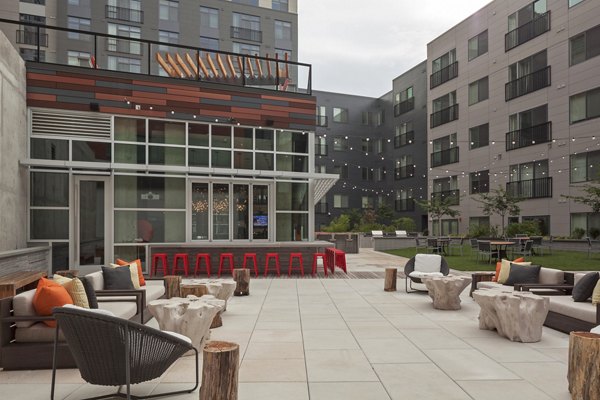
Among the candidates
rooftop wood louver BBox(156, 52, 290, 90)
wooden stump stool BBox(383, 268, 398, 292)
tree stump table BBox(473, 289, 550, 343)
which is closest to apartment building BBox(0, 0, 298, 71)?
rooftop wood louver BBox(156, 52, 290, 90)

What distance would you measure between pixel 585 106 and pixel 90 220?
20.3m

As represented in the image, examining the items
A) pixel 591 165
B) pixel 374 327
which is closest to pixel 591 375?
pixel 374 327

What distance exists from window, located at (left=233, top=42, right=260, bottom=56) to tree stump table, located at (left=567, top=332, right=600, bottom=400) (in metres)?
31.1

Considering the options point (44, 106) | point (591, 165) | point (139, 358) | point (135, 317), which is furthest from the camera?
point (591, 165)

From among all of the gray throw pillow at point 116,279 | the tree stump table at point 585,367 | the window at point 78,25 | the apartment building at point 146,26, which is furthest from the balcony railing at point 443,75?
the tree stump table at point 585,367

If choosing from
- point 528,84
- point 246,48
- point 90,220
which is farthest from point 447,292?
point 246,48

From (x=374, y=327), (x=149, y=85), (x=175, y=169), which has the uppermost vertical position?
(x=149, y=85)

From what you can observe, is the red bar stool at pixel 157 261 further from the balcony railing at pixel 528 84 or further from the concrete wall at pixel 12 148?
the balcony railing at pixel 528 84

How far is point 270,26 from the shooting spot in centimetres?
3253

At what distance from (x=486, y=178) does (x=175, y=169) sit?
758 inches

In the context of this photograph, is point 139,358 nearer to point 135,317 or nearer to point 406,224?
point 135,317

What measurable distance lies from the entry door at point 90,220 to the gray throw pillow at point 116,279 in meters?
6.00

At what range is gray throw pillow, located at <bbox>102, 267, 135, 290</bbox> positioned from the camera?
645 cm

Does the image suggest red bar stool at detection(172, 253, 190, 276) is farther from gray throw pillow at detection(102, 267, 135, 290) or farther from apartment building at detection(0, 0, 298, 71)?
apartment building at detection(0, 0, 298, 71)
